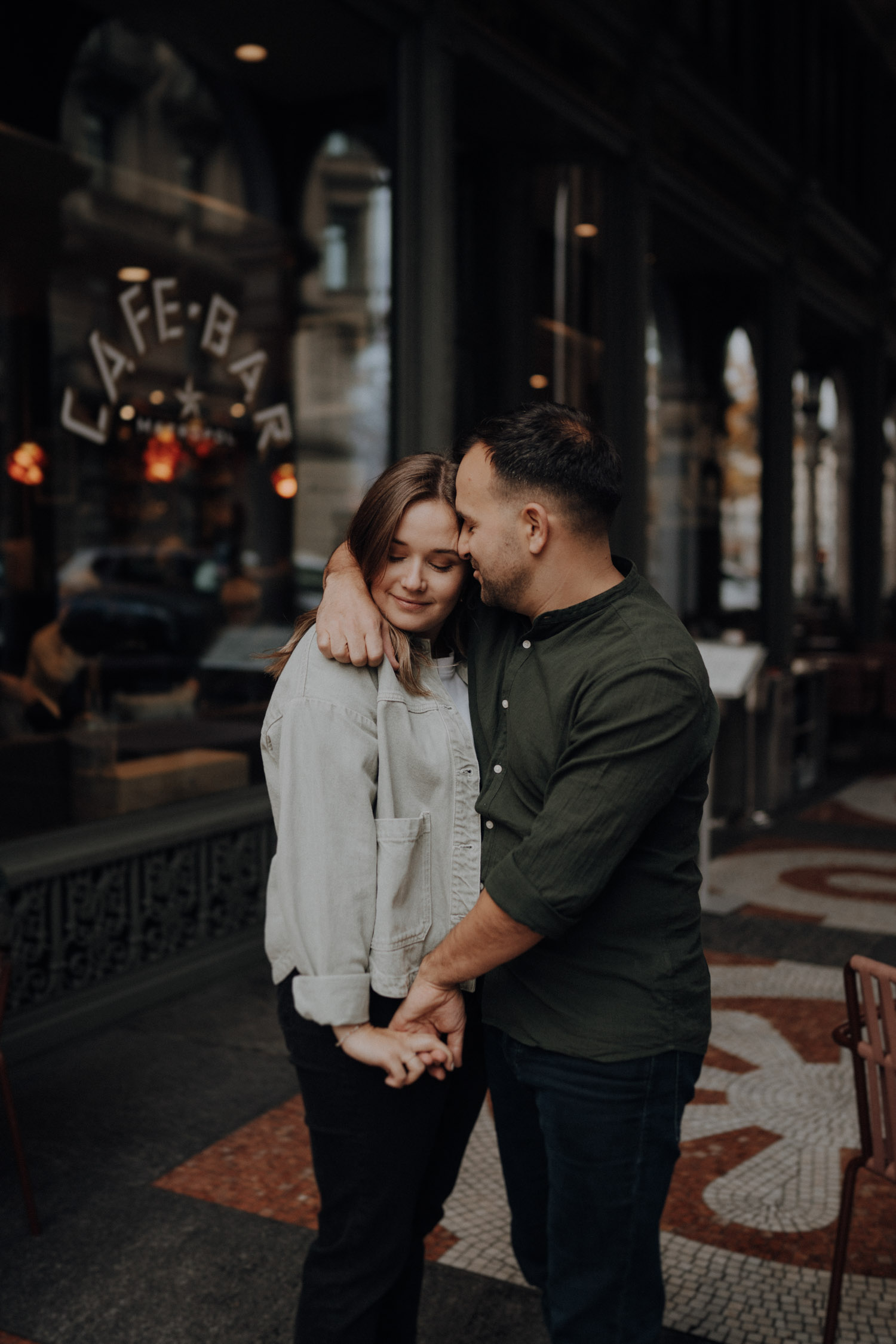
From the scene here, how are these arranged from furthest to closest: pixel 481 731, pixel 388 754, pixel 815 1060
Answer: pixel 815 1060 → pixel 481 731 → pixel 388 754

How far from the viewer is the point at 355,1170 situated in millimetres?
1910

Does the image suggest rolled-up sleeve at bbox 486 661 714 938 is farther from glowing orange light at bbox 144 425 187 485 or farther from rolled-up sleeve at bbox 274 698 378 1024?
glowing orange light at bbox 144 425 187 485

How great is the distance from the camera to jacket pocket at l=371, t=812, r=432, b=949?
184 centimetres

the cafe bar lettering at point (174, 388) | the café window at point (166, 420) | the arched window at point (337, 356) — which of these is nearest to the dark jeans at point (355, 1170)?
the café window at point (166, 420)

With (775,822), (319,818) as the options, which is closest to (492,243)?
(775,822)

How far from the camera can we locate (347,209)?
30.7ft

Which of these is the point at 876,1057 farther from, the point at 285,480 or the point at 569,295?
the point at 285,480

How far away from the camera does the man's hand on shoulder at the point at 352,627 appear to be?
6.06ft

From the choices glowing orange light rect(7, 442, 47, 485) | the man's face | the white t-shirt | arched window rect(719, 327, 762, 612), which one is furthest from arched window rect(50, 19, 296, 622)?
the man's face

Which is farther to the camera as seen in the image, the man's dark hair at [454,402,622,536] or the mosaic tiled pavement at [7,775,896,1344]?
the mosaic tiled pavement at [7,775,896,1344]

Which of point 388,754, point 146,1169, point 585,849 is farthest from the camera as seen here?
point 146,1169

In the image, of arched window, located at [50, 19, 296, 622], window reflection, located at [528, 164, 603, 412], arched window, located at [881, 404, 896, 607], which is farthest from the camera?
arched window, located at [881, 404, 896, 607]

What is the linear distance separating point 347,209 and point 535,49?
10.7ft

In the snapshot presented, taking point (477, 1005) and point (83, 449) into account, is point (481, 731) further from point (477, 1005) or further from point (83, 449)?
point (83, 449)
